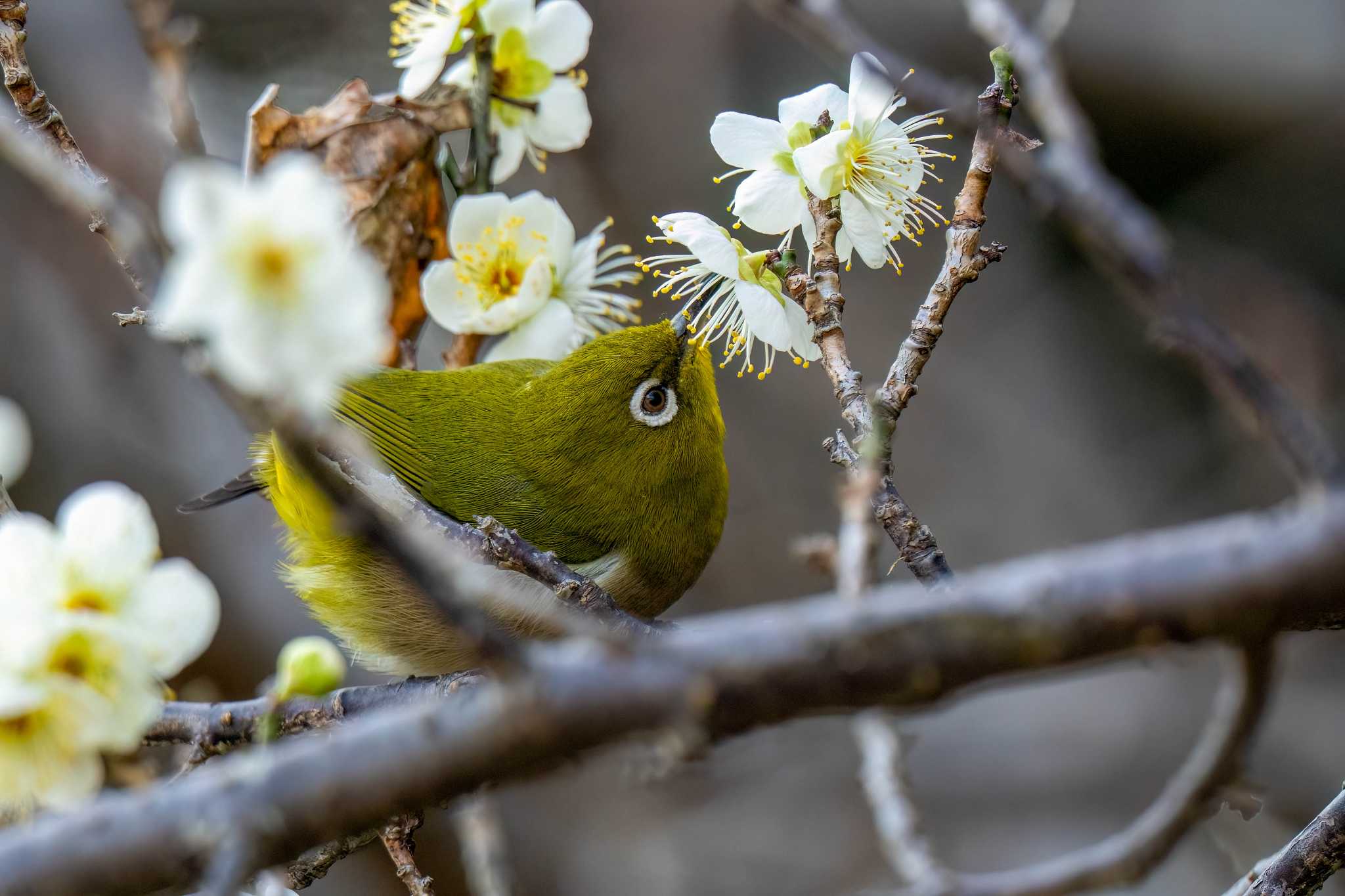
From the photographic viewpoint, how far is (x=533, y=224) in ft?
7.72

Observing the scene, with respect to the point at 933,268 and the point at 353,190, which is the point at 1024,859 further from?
the point at 353,190

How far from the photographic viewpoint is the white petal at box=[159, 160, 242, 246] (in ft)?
2.52

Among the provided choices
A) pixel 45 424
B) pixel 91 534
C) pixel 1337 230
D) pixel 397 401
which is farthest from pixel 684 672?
pixel 1337 230

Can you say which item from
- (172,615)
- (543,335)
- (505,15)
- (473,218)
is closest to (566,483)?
(543,335)

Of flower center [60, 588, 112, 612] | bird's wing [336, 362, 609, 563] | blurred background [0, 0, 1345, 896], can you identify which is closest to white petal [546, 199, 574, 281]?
bird's wing [336, 362, 609, 563]

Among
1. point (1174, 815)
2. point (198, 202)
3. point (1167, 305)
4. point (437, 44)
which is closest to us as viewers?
point (198, 202)

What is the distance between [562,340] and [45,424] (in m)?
3.44

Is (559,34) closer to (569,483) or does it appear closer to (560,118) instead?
(560,118)

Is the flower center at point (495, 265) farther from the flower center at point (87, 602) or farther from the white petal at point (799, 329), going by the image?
the flower center at point (87, 602)

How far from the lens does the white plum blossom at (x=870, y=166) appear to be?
1.69 metres

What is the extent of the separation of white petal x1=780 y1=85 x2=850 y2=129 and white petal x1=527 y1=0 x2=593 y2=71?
0.68 meters

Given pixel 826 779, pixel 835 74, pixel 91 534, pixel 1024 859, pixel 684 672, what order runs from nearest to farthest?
pixel 684 672 → pixel 91 534 → pixel 1024 859 → pixel 826 779 → pixel 835 74

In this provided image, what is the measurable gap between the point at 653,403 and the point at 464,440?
468 millimetres

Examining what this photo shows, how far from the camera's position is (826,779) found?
4.83m
